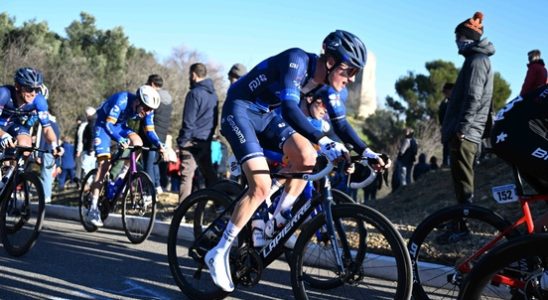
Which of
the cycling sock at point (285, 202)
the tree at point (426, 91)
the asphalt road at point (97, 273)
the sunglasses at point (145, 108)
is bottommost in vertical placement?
the asphalt road at point (97, 273)

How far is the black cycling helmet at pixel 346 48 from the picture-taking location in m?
4.14

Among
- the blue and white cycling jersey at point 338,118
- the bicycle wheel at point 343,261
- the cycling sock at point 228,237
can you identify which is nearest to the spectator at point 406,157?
the blue and white cycling jersey at point 338,118

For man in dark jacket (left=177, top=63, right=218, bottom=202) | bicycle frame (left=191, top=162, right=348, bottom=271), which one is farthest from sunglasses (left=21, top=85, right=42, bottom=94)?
bicycle frame (left=191, top=162, right=348, bottom=271)

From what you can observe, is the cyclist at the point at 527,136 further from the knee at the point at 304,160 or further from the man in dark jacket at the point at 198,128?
the man in dark jacket at the point at 198,128

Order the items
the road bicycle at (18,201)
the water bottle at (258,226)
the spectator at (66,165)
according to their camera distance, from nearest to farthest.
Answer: the water bottle at (258,226) < the road bicycle at (18,201) < the spectator at (66,165)


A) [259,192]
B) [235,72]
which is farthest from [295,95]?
[235,72]

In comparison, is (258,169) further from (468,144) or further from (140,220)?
(140,220)

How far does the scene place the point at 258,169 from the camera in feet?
13.9

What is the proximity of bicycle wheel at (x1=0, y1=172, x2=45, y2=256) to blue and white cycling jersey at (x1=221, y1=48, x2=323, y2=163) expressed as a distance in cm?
274

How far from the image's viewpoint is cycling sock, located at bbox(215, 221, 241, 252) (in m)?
4.24

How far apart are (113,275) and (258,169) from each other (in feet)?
6.54

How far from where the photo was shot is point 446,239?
A: 4.36m

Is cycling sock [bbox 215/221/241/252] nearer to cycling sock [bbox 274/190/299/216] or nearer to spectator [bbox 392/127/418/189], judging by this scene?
cycling sock [bbox 274/190/299/216]

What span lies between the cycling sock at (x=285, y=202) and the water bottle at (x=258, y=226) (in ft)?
0.35
